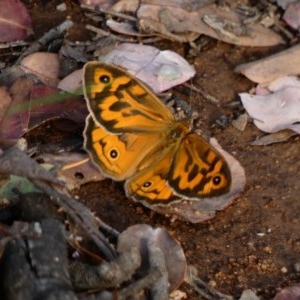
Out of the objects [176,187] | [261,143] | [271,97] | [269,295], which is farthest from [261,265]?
[271,97]

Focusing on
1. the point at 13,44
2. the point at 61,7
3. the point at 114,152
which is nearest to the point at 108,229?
the point at 114,152

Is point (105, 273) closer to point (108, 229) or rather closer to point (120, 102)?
point (108, 229)

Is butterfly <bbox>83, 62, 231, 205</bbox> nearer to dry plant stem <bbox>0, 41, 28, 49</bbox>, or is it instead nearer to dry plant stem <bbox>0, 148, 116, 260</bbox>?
dry plant stem <bbox>0, 148, 116, 260</bbox>

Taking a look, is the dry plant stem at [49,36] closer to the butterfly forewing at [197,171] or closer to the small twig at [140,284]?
the butterfly forewing at [197,171]

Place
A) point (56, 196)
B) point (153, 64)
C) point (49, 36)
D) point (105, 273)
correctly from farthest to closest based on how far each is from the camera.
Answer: point (49, 36), point (153, 64), point (56, 196), point (105, 273)

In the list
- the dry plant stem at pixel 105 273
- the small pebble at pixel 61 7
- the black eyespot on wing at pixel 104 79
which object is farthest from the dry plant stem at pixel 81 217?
the small pebble at pixel 61 7

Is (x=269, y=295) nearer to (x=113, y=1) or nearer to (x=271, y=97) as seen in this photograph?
(x=271, y=97)
